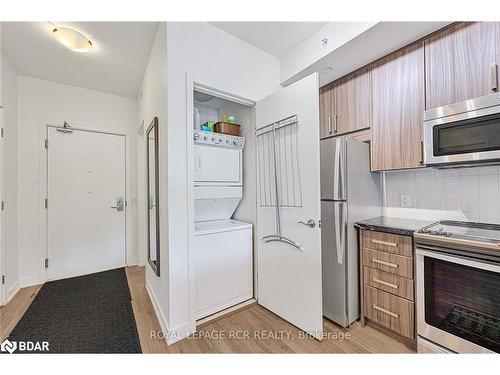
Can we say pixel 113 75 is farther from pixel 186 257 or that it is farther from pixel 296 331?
pixel 296 331

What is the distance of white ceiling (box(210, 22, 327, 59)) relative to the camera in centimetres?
182

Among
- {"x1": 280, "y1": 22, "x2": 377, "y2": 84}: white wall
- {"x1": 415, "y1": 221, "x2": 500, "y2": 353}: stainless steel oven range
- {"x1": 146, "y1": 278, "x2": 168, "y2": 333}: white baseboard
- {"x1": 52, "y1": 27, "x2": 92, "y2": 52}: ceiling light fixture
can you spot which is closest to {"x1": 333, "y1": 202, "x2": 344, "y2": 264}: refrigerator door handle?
{"x1": 415, "y1": 221, "x2": 500, "y2": 353}: stainless steel oven range

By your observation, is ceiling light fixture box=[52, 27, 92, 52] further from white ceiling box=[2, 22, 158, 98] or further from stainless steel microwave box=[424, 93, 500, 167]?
stainless steel microwave box=[424, 93, 500, 167]

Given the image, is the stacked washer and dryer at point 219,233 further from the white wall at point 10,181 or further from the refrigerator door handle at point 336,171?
the white wall at point 10,181

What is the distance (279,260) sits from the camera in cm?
189

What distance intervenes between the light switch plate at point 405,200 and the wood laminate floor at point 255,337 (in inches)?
43.8

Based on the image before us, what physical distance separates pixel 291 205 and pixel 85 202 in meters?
2.81

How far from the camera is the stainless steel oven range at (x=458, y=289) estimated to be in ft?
3.79

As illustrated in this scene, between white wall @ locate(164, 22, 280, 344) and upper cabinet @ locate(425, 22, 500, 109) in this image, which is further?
white wall @ locate(164, 22, 280, 344)

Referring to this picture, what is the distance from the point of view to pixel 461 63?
144 cm

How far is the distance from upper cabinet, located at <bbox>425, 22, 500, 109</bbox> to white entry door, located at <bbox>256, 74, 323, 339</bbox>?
2.83ft

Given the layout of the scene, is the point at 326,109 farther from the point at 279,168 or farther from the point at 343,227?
the point at 343,227
